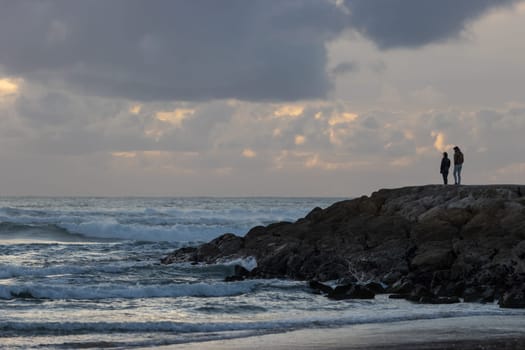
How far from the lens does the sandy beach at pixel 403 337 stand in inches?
580

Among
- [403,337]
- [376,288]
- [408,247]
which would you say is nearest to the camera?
[403,337]

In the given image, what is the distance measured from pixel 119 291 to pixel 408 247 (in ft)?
30.2

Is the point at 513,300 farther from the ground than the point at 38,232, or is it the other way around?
the point at 38,232

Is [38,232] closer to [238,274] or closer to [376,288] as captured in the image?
[238,274]

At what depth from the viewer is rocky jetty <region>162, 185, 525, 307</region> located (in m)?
22.6

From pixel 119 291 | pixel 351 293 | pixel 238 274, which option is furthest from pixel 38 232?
pixel 351 293

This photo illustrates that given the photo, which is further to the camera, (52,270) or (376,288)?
(52,270)

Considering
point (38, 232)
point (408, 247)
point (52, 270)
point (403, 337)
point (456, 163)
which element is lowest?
point (403, 337)

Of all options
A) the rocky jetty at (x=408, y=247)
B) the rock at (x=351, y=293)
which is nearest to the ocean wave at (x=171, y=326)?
the rock at (x=351, y=293)

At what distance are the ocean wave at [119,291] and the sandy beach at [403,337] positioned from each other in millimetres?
6575

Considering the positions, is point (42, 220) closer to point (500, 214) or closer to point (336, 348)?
point (500, 214)

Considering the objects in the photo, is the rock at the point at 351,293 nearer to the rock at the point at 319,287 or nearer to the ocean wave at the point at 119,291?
the rock at the point at 319,287

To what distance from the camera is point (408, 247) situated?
25.7 m

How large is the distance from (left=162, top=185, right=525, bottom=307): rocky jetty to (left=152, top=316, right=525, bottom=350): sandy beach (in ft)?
9.50
